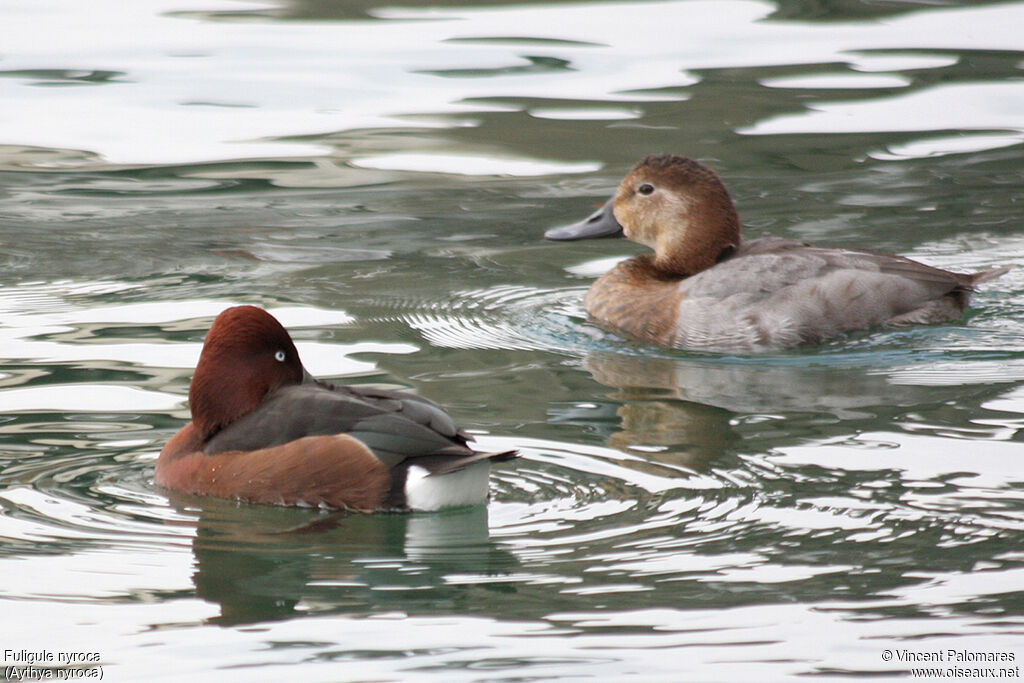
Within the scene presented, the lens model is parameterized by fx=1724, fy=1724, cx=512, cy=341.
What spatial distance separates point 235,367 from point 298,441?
373 millimetres

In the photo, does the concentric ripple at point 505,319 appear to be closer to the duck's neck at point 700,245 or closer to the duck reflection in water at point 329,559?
the duck's neck at point 700,245

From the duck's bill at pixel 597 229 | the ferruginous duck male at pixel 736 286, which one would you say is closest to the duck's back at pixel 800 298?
the ferruginous duck male at pixel 736 286

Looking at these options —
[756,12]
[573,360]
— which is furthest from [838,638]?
[756,12]

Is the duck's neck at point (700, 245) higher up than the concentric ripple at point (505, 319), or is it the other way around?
the duck's neck at point (700, 245)

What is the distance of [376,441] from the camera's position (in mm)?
5551

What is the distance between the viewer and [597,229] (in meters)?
9.11

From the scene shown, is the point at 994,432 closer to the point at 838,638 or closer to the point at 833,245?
the point at 838,638

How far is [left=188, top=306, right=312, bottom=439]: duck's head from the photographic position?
5.82 metres

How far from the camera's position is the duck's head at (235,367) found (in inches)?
229

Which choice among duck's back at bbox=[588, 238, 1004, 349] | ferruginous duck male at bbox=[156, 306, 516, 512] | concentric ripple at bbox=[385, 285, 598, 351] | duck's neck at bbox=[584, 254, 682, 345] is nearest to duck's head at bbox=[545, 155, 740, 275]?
duck's neck at bbox=[584, 254, 682, 345]

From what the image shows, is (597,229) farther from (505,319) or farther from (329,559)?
(329,559)

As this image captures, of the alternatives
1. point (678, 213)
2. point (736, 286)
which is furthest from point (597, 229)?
point (736, 286)

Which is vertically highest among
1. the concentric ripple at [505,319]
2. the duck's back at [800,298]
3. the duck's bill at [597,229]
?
the duck's bill at [597,229]

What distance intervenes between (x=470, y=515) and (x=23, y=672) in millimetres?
1640
